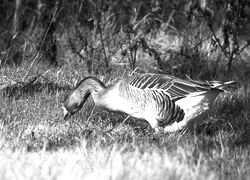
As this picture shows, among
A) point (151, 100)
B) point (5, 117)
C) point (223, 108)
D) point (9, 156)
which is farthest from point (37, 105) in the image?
point (223, 108)

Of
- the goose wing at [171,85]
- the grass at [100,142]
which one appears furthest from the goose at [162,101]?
the grass at [100,142]

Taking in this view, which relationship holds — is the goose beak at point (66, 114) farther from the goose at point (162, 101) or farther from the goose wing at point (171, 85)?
the goose wing at point (171, 85)

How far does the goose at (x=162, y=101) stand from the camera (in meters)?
5.01

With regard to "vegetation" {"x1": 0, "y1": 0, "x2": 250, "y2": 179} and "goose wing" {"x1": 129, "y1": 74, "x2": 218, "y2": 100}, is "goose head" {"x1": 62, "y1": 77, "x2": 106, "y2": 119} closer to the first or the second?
"vegetation" {"x1": 0, "y1": 0, "x2": 250, "y2": 179}

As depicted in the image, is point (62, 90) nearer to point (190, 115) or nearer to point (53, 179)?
point (190, 115)

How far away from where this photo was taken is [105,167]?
343 centimetres

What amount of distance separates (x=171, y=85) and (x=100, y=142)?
1.17m

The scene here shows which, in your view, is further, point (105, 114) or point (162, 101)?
point (105, 114)

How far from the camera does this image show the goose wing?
5020mm

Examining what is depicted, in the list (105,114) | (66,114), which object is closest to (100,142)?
(66,114)

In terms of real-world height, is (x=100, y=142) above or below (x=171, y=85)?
below

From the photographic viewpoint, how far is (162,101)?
504 cm

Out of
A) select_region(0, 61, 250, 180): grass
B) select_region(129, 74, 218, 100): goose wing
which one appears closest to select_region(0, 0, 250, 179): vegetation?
select_region(0, 61, 250, 180): grass

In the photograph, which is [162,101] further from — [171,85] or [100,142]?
[100,142]
